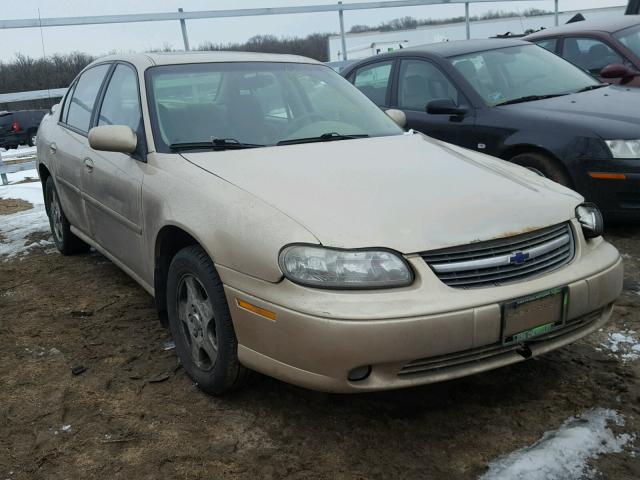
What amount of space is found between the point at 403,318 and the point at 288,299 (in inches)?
16.4

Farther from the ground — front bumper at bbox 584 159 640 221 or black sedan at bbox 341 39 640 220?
black sedan at bbox 341 39 640 220

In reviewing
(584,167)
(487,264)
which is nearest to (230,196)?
(487,264)

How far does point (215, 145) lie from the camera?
3.21 metres

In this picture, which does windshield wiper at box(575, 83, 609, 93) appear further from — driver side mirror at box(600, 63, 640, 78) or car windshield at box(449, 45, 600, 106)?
driver side mirror at box(600, 63, 640, 78)

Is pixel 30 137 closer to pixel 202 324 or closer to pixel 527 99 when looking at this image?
pixel 527 99

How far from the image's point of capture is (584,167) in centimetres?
464

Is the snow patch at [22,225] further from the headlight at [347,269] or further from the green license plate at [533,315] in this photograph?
the green license plate at [533,315]

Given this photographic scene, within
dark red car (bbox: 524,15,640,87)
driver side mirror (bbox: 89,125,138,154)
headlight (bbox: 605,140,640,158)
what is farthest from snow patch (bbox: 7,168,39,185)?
headlight (bbox: 605,140,640,158)

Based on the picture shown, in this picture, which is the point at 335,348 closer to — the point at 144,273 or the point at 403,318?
the point at 403,318

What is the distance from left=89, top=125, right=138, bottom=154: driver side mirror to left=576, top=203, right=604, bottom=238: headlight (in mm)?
2180

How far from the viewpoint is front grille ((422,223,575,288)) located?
2357mm

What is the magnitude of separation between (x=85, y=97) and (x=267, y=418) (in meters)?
2.94

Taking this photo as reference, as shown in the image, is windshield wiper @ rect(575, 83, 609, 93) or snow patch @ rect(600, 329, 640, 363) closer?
snow patch @ rect(600, 329, 640, 363)

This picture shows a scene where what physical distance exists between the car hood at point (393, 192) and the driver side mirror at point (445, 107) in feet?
7.04
